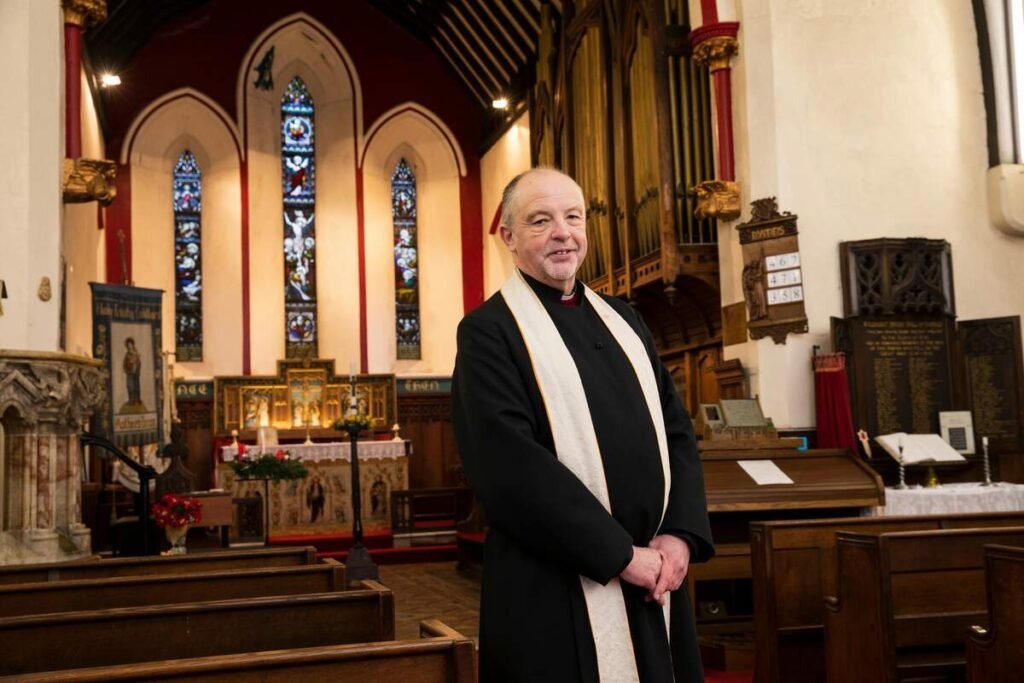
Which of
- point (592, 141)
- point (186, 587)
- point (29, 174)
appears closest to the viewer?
point (186, 587)

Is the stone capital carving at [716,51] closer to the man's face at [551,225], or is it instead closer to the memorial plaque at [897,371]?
the memorial plaque at [897,371]

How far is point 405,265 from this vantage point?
15938 mm

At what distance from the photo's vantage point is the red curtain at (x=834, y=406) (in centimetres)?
748

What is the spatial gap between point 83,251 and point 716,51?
24.0ft

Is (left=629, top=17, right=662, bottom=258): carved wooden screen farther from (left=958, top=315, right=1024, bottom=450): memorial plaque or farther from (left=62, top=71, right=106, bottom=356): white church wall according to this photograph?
(left=62, top=71, right=106, bottom=356): white church wall

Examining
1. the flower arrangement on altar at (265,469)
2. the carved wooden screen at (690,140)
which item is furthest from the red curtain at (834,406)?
the flower arrangement on altar at (265,469)

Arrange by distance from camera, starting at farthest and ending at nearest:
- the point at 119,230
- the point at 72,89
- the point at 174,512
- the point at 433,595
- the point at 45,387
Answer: the point at 119,230 < the point at 433,595 < the point at 72,89 < the point at 174,512 < the point at 45,387

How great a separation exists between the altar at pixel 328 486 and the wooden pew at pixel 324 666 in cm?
1012

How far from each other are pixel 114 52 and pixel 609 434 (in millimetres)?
13458

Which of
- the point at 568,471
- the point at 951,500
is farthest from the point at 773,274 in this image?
the point at 568,471

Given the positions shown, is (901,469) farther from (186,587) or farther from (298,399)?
(298,399)

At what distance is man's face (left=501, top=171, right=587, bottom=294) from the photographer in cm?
229

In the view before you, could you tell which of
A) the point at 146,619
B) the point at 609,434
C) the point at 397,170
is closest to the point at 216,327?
the point at 397,170

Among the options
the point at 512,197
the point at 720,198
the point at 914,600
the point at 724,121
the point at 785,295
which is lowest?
the point at 914,600
